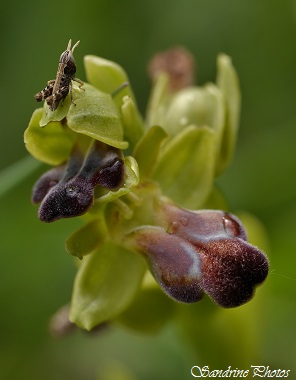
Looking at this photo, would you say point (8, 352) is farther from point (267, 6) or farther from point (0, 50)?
point (267, 6)

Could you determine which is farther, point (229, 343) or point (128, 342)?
point (128, 342)

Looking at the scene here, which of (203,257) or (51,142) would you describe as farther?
(51,142)

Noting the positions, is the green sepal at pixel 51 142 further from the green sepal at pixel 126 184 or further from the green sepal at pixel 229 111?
the green sepal at pixel 229 111

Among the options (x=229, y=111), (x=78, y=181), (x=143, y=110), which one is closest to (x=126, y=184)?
(x=78, y=181)

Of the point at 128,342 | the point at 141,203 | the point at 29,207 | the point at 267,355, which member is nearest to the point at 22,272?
Answer: the point at 29,207

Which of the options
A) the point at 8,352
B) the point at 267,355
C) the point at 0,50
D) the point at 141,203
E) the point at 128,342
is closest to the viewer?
the point at 141,203

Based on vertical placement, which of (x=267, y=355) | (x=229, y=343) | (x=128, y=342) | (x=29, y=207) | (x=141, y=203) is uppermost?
(x=141, y=203)

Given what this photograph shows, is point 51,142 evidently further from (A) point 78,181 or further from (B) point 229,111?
(B) point 229,111
